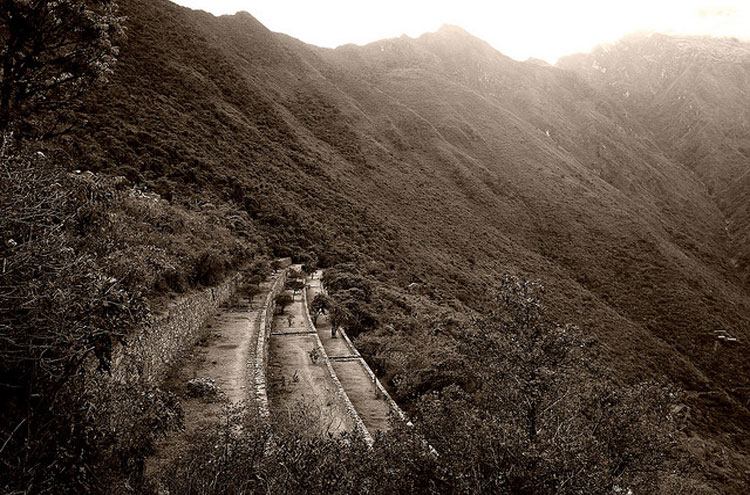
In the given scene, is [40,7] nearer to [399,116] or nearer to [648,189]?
[399,116]

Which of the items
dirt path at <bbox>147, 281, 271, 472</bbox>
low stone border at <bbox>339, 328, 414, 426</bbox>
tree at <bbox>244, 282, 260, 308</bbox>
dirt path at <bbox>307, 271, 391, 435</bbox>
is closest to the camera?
dirt path at <bbox>147, 281, 271, 472</bbox>

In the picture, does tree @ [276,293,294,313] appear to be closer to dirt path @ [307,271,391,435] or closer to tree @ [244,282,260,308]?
dirt path @ [307,271,391,435]

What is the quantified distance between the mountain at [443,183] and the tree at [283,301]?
544cm

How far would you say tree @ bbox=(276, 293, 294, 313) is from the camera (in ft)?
75.9

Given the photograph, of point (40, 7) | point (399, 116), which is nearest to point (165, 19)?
point (399, 116)

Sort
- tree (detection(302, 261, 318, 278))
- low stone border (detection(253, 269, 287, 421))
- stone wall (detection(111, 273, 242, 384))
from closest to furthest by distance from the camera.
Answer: stone wall (detection(111, 273, 242, 384)) → low stone border (detection(253, 269, 287, 421)) → tree (detection(302, 261, 318, 278))

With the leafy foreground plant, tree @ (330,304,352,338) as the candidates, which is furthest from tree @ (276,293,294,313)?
the leafy foreground plant

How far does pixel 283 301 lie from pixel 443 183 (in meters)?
42.5

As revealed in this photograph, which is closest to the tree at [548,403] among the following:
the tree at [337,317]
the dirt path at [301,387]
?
the dirt path at [301,387]

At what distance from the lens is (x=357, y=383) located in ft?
51.1

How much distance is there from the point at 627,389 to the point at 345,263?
1003 inches

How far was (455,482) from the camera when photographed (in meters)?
5.79

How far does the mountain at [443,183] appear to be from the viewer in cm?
3562

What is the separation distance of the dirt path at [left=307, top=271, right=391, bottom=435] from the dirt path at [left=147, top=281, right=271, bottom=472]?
3.59 m
